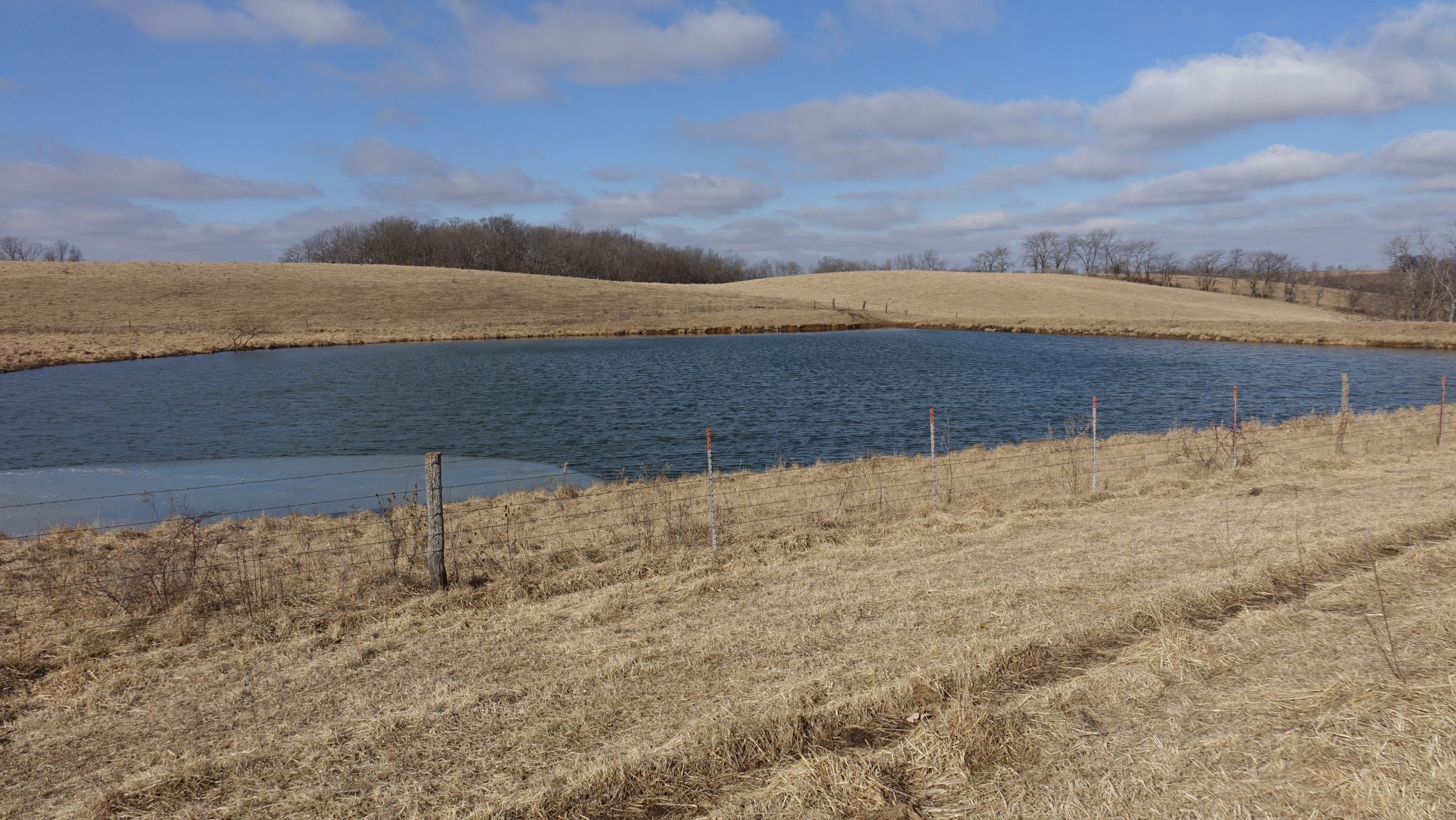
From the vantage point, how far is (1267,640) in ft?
20.0

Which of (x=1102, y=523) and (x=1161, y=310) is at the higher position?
(x=1161, y=310)

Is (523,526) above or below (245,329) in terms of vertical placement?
below

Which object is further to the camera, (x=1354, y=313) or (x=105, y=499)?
(x=1354, y=313)

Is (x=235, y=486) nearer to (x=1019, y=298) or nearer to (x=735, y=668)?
(x=735, y=668)

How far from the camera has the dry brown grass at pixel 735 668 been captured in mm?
4582

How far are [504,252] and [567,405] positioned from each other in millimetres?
106934

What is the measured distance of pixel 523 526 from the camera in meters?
12.2

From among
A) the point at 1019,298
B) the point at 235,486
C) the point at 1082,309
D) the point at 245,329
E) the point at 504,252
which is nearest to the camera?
the point at 235,486

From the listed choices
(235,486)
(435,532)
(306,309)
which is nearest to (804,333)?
(306,309)

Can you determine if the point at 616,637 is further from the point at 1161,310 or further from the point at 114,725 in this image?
the point at 1161,310

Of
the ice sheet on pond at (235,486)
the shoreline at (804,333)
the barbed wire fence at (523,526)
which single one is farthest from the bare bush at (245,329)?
the barbed wire fence at (523,526)

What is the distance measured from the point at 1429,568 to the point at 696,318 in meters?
64.1

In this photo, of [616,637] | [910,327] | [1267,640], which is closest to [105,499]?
[616,637]

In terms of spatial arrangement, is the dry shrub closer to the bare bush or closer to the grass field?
the grass field
